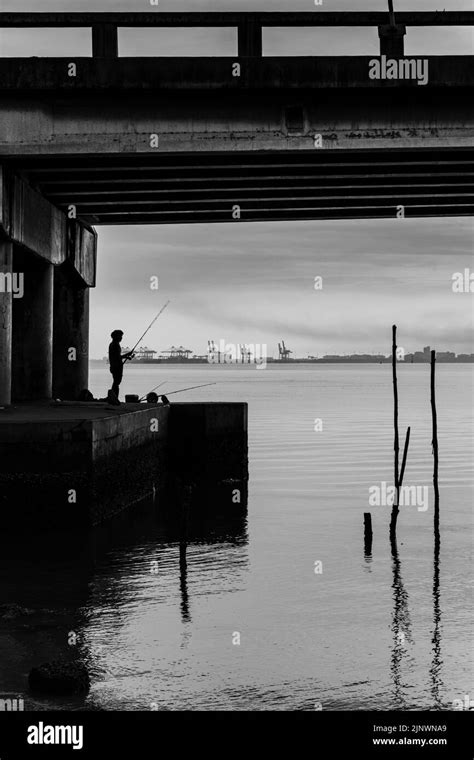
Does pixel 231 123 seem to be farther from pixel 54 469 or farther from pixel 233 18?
pixel 54 469

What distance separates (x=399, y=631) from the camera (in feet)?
49.0

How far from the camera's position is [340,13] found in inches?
805

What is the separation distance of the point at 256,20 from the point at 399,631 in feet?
39.1

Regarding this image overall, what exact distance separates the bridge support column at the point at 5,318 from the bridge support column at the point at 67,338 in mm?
9454

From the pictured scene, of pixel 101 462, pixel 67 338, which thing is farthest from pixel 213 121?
pixel 67 338

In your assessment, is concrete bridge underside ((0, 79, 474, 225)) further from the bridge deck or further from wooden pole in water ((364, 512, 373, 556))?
wooden pole in water ((364, 512, 373, 556))

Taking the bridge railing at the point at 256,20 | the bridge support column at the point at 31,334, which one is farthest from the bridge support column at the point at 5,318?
the bridge railing at the point at 256,20

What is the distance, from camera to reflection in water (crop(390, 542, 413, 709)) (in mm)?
12302

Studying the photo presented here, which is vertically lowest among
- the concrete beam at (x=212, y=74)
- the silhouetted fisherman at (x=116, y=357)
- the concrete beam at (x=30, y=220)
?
the silhouetted fisherman at (x=116, y=357)

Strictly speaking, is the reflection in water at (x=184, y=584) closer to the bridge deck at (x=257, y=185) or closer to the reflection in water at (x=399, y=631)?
the reflection in water at (x=399, y=631)

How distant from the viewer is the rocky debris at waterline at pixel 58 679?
452 inches

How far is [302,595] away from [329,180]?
13.0 meters

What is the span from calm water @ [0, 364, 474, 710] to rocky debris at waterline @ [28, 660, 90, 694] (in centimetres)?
16
